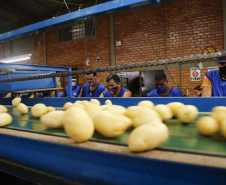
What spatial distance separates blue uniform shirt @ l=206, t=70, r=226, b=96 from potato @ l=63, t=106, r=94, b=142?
228 centimetres

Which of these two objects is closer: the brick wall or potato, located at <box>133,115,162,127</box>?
potato, located at <box>133,115,162,127</box>

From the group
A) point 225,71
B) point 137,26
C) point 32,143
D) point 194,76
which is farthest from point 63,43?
point 32,143

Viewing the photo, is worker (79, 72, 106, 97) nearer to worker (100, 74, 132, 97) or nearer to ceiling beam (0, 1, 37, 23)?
worker (100, 74, 132, 97)

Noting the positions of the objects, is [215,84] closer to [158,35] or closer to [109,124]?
[109,124]

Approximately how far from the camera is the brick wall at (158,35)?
4.76 m

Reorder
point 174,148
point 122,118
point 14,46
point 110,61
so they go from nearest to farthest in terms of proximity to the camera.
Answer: point 174,148 → point 122,118 → point 110,61 → point 14,46

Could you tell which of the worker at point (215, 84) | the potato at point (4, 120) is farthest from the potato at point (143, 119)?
the worker at point (215, 84)

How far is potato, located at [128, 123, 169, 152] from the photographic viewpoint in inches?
19.0

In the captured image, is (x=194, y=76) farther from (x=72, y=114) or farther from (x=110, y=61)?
(x=72, y=114)

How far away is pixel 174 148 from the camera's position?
511mm

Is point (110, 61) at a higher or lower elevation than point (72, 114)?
higher

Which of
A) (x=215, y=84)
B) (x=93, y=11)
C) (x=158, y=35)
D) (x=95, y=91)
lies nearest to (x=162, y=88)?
(x=215, y=84)

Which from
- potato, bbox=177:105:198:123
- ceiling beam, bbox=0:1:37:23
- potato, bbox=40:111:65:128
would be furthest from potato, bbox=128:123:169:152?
ceiling beam, bbox=0:1:37:23

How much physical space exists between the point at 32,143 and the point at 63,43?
716cm
